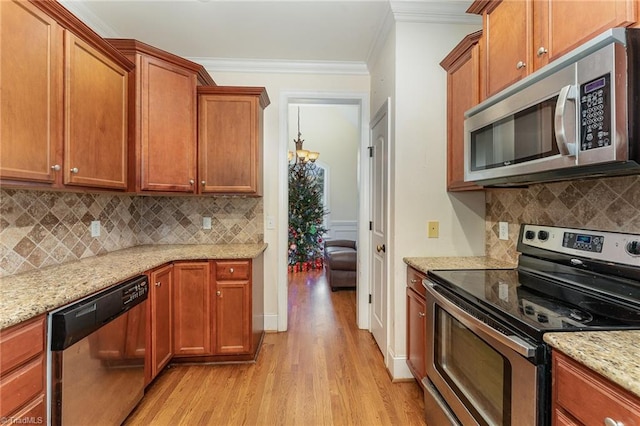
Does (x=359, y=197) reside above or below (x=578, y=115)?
below

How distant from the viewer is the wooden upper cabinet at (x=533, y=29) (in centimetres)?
103

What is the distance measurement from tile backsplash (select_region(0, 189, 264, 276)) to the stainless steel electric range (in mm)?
1996

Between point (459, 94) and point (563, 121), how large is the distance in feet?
3.49

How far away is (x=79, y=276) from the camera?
1.63 metres

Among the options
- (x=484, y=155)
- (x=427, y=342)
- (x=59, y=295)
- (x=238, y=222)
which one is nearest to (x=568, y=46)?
(x=484, y=155)

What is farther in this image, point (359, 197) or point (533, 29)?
point (359, 197)

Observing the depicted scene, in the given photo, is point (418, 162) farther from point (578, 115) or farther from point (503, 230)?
point (578, 115)

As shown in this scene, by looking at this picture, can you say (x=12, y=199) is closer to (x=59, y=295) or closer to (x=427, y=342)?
(x=59, y=295)

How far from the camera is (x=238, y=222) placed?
304 cm

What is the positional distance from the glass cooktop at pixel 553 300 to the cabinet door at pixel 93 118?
6.83 ft

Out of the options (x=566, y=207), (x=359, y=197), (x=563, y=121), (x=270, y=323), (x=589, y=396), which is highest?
(x=563, y=121)

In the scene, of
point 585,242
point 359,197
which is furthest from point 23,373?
point 359,197

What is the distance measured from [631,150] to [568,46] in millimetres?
490

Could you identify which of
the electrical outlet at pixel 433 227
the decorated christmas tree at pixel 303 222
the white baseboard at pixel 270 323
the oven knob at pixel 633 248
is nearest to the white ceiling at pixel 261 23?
the electrical outlet at pixel 433 227
